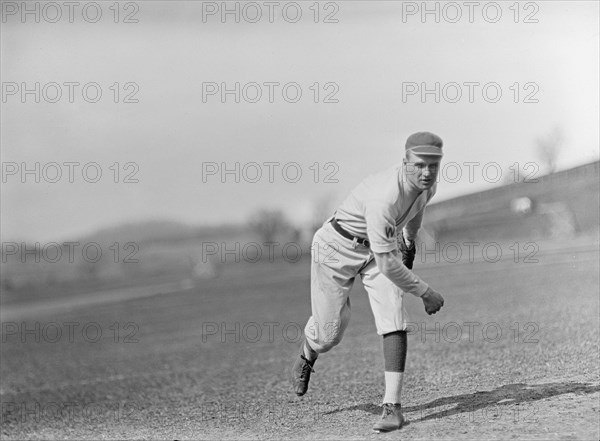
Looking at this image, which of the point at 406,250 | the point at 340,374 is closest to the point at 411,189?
the point at 406,250

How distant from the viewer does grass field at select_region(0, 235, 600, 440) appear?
5.36 meters

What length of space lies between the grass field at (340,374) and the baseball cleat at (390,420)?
7cm

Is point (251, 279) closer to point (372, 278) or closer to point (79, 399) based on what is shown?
point (79, 399)

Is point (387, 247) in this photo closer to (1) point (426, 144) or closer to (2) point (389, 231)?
(2) point (389, 231)

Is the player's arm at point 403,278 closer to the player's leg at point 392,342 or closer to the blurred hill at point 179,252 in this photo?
the player's leg at point 392,342

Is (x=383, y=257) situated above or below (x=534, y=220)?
above

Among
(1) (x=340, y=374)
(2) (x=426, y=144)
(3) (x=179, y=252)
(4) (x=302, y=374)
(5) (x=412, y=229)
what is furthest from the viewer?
(3) (x=179, y=252)

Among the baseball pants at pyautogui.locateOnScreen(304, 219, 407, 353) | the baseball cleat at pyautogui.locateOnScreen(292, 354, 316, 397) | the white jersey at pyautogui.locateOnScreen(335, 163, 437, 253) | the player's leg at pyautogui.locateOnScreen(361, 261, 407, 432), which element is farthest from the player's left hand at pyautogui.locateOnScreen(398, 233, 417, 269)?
the baseball cleat at pyautogui.locateOnScreen(292, 354, 316, 397)

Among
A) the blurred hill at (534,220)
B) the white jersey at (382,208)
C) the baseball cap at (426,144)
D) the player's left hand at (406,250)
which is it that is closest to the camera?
the baseball cap at (426,144)

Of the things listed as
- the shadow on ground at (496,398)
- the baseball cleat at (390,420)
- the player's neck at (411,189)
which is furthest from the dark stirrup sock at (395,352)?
the player's neck at (411,189)

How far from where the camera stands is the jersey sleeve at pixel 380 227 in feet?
15.7

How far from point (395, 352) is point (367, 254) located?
584 millimetres

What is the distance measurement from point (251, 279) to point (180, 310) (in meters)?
9.86

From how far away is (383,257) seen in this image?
4.78 m
